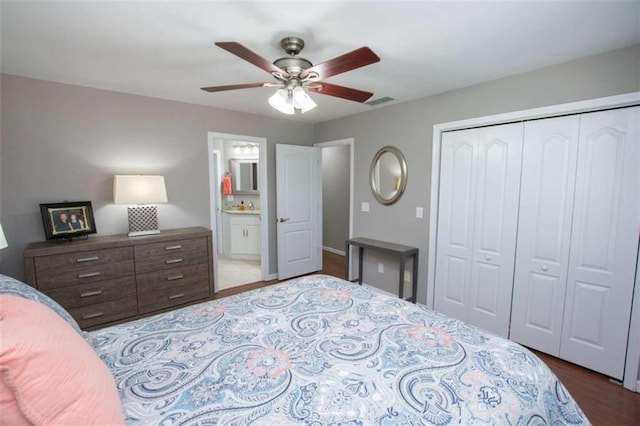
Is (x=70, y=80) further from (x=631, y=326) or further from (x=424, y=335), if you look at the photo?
(x=631, y=326)

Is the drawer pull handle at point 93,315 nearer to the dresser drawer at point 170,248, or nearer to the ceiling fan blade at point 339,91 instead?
the dresser drawer at point 170,248

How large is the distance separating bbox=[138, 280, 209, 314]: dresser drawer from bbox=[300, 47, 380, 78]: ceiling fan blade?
259cm

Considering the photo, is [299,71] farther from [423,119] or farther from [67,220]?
[67,220]

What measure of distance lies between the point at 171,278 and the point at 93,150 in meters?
1.52

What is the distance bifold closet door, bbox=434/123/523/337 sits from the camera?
2.66 metres

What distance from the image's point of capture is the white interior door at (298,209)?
4.29 m

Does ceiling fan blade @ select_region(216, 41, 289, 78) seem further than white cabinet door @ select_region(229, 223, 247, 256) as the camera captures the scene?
No

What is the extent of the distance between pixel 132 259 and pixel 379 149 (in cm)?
299

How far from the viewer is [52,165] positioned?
2.82 metres

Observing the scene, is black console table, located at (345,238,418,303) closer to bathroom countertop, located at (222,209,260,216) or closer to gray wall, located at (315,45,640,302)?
gray wall, located at (315,45,640,302)

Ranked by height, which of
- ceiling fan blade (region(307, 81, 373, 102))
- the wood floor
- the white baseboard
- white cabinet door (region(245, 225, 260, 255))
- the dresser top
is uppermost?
ceiling fan blade (region(307, 81, 373, 102))

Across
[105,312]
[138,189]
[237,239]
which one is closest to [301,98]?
[138,189]

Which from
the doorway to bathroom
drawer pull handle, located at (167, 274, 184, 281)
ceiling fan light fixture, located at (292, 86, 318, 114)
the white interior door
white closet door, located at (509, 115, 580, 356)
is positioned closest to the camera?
ceiling fan light fixture, located at (292, 86, 318, 114)

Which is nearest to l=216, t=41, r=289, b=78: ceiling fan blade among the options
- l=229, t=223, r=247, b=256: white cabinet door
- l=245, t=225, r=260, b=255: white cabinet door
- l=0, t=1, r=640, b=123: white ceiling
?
l=0, t=1, r=640, b=123: white ceiling
